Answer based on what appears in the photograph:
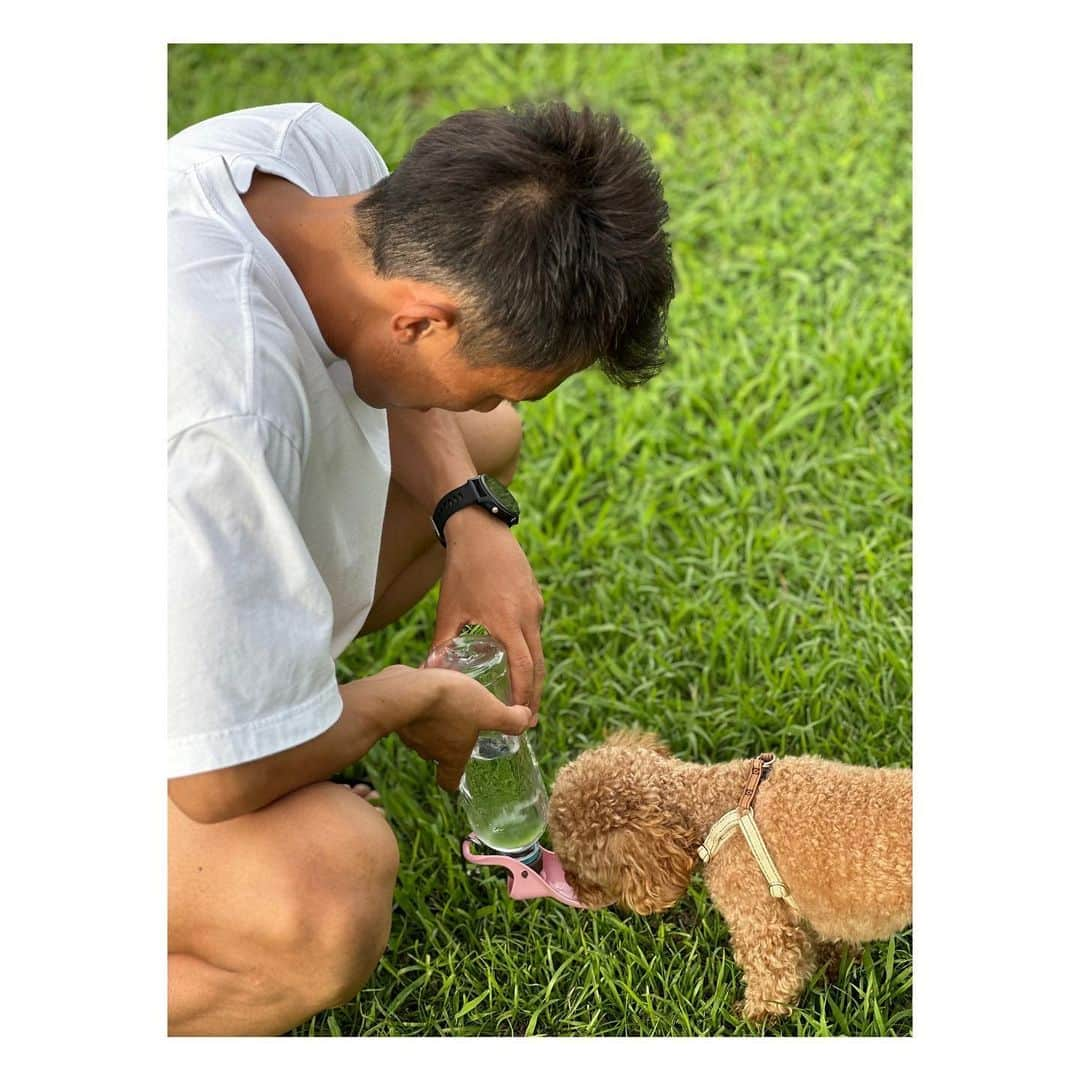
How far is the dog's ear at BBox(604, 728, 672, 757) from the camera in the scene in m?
2.24

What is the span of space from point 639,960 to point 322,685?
34.7 inches

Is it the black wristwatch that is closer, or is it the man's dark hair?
the man's dark hair

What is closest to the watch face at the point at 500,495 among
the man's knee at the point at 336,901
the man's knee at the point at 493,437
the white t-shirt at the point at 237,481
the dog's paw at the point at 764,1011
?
the man's knee at the point at 493,437

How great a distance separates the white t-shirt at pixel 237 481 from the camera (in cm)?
140

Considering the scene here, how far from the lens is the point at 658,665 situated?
2619 mm

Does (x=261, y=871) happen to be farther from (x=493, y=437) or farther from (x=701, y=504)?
(x=701, y=504)

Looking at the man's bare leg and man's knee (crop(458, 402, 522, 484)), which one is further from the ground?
man's knee (crop(458, 402, 522, 484))

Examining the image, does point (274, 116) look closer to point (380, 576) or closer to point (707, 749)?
point (380, 576)

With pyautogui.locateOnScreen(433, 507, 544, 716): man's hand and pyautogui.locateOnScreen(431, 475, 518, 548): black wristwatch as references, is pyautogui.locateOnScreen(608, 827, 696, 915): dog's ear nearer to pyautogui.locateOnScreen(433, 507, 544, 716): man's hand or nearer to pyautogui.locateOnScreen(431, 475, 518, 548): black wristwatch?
pyautogui.locateOnScreen(433, 507, 544, 716): man's hand

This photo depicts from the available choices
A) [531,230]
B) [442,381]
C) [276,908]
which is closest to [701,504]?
[442,381]

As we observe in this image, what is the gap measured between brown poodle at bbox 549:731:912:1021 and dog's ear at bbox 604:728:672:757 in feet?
0.25

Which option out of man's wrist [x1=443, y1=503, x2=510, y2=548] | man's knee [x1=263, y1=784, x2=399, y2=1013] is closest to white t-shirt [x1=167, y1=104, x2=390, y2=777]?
man's knee [x1=263, y1=784, x2=399, y2=1013]

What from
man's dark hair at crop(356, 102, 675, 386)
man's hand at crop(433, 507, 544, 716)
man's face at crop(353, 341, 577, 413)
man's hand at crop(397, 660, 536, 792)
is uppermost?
man's dark hair at crop(356, 102, 675, 386)
